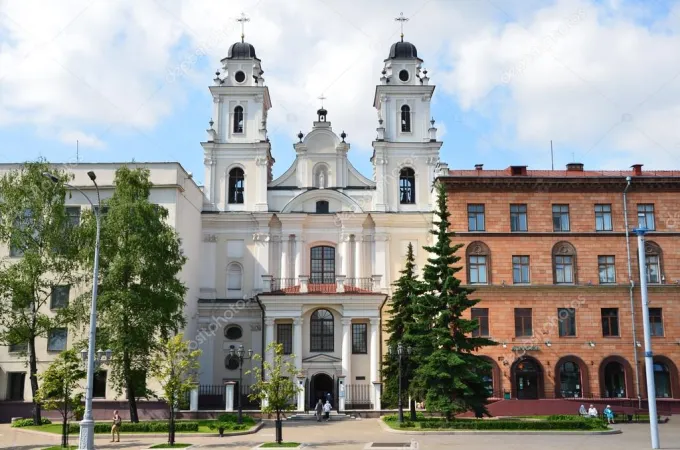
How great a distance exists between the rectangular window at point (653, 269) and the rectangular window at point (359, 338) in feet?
59.2

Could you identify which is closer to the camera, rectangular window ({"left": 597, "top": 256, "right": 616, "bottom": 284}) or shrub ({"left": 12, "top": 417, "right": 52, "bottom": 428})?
shrub ({"left": 12, "top": 417, "right": 52, "bottom": 428})

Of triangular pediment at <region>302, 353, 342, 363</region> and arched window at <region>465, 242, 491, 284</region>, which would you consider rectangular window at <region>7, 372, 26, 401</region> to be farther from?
arched window at <region>465, 242, 491, 284</region>

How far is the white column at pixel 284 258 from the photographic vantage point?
51.4 m

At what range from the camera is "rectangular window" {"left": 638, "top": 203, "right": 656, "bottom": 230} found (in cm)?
4548

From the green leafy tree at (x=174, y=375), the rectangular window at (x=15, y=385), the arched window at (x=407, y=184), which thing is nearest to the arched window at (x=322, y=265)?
the arched window at (x=407, y=184)

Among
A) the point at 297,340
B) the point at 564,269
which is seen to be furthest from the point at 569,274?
the point at 297,340

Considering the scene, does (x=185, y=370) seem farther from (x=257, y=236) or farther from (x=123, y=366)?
(x=257, y=236)

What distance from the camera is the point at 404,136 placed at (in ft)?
177

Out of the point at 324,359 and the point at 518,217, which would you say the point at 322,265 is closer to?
the point at 324,359

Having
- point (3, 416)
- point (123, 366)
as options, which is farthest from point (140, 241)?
point (3, 416)

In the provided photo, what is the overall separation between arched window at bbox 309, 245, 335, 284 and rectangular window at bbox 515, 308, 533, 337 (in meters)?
13.9

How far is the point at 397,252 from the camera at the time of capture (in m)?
51.6

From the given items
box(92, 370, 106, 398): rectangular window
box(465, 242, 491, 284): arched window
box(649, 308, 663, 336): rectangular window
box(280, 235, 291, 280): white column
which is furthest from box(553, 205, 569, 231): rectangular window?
box(92, 370, 106, 398): rectangular window

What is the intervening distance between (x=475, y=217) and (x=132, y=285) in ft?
70.4
